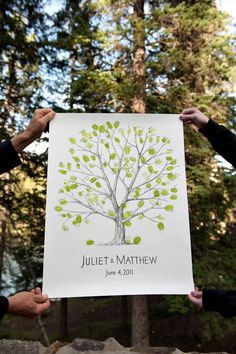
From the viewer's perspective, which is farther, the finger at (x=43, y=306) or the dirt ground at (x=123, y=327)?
the dirt ground at (x=123, y=327)

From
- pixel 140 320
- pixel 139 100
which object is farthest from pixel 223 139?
pixel 140 320

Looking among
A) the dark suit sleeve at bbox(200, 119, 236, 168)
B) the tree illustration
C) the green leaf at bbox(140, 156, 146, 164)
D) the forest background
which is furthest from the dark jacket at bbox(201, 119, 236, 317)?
the forest background

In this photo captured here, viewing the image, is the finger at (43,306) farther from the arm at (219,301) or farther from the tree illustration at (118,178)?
the arm at (219,301)

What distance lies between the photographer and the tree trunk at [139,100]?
7.67m

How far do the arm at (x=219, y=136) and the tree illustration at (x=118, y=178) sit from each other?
244 mm

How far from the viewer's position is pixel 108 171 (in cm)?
230

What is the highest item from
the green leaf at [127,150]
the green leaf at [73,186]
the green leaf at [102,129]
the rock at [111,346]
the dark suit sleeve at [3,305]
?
the green leaf at [102,129]

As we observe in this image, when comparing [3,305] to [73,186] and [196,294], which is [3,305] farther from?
[196,294]

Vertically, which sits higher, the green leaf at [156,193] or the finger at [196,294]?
the green leaf at [156,193]

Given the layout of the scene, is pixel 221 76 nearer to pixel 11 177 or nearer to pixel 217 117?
pixel 217 117

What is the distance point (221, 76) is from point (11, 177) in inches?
217

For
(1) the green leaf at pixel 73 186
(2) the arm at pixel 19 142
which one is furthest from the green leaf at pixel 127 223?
(2) the arm at pixel 19 142

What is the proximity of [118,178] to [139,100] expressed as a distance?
572cm

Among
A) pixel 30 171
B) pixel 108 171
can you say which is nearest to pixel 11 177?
pixel 30 171
